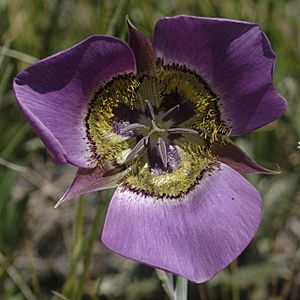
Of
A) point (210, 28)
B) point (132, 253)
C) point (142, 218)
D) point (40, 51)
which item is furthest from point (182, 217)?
point (40, 51)

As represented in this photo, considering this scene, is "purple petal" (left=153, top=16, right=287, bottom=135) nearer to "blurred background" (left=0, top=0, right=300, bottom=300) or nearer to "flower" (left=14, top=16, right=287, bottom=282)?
"flower" (left=14, top=16, right=287, bottom=282)

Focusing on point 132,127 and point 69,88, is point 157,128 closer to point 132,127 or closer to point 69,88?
point 132,127

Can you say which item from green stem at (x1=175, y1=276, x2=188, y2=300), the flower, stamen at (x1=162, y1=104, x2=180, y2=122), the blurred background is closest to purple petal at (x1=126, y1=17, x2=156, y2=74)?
the flower

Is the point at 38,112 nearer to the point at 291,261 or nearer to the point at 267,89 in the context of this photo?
the point at 267,89

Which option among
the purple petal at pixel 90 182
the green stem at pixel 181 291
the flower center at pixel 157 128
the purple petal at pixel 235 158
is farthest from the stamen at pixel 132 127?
the green stem at pixel 181 291

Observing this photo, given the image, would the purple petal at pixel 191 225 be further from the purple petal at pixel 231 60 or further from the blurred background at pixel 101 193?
the blurred background at pixel 101 193

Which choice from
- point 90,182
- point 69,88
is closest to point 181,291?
point 90,182
